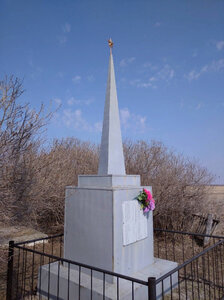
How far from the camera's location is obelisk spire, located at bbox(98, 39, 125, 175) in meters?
4.30

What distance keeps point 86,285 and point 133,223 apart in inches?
49.8

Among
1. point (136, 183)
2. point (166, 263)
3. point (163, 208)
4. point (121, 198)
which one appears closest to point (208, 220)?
point (163, 208)

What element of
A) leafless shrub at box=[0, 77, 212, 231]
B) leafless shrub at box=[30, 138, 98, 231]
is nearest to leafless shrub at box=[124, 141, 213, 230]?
leafless shrub at box=[0, 77, 212, 231]

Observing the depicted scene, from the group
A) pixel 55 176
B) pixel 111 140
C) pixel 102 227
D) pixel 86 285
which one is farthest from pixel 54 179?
pixel 86 285

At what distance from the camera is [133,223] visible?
3.95m

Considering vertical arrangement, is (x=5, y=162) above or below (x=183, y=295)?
above

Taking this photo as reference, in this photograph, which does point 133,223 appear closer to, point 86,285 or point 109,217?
point 109,217

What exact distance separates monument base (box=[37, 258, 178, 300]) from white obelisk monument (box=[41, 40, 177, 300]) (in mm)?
14

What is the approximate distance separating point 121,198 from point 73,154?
7.48 metres

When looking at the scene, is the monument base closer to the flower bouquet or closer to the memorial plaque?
the memorial plaque

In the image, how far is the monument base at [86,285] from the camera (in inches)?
129

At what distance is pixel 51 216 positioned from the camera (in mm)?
9461

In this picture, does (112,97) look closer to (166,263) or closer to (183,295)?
(166,263)

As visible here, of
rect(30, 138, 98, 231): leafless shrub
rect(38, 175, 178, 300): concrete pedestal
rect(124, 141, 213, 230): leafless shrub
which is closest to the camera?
rect(38, 175, 178, 300): concrete pedestal
